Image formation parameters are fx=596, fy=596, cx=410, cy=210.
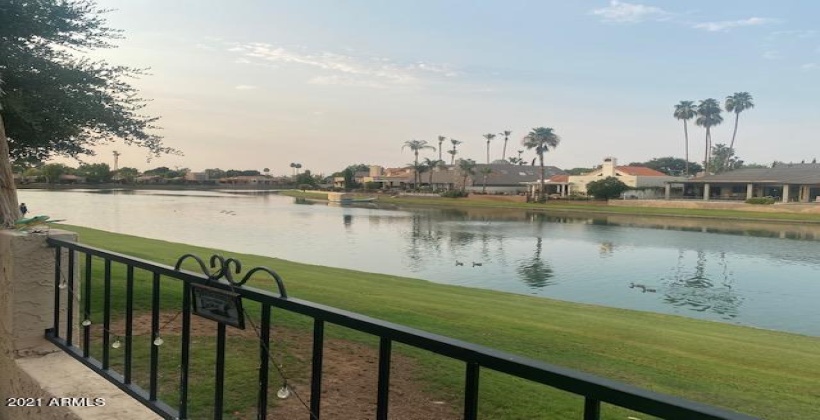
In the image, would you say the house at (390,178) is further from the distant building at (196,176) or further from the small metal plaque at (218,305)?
the small metal plaque at (218,305)

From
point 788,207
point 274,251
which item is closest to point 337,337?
point 274,251

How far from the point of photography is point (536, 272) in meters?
23.4

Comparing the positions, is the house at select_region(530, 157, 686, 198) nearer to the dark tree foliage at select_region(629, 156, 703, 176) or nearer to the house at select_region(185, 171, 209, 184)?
the dark tree foliage at select_region(629, 156, 703, 176)

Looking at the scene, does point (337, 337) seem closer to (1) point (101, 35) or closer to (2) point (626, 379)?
(2) point (626, 379)

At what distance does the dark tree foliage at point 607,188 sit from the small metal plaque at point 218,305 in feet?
261

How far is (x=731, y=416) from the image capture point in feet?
4.37

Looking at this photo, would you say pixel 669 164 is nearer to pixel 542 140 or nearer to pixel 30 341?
pixel 542 140

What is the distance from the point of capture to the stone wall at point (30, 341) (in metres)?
3.82

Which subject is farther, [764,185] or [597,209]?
[764,185]

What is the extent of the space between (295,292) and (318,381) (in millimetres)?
8740

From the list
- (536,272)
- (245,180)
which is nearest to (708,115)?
(536,272)

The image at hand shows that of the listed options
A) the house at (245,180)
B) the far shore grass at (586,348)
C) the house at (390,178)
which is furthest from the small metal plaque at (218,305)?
the house at (245,180)

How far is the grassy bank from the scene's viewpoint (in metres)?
56.9

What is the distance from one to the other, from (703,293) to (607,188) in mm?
60412
